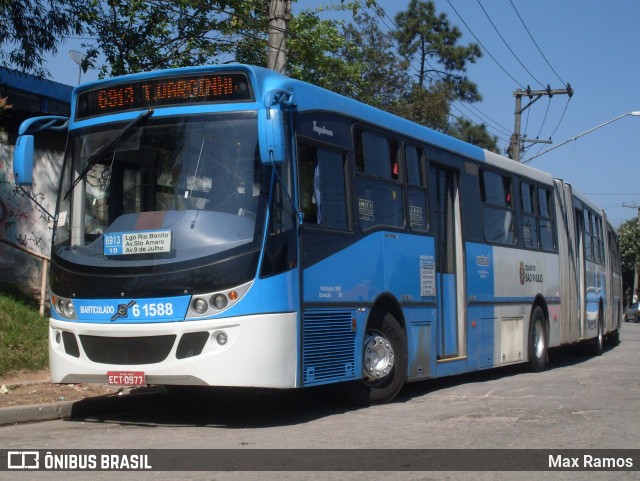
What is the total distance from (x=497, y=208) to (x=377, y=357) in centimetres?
464

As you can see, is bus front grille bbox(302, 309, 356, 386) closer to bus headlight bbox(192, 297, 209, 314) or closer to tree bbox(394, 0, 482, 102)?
bus headlight bbox(192, 297, 209, 314)

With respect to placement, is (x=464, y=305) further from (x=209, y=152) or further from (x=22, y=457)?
(x=22, y=457)

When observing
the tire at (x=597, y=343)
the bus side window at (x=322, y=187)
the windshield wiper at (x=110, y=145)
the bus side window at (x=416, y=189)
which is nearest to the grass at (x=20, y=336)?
the windshield wiper at (x=110, y=145)

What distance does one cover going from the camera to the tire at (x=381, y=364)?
968cm

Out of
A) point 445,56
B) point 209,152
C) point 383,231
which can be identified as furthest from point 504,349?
point 445,56

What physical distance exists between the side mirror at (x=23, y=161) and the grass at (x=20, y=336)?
3.66m

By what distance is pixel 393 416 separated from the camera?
9078 millimetres

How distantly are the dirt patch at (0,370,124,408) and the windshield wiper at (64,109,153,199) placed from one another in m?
2.25

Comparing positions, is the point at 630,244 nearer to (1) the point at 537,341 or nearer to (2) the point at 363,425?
(1) the point at 537,341

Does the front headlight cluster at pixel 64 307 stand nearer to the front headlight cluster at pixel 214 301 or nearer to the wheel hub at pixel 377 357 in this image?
the front headlight cluster at pixel 214 301

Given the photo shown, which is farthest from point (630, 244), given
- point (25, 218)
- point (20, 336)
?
point (20, 336)

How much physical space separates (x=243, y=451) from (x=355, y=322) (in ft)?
8.47

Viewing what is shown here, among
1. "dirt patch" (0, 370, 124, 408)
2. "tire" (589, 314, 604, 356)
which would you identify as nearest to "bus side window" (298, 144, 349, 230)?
"dirt patch" (0, 370, 124, 408)

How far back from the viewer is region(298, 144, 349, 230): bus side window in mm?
8711
